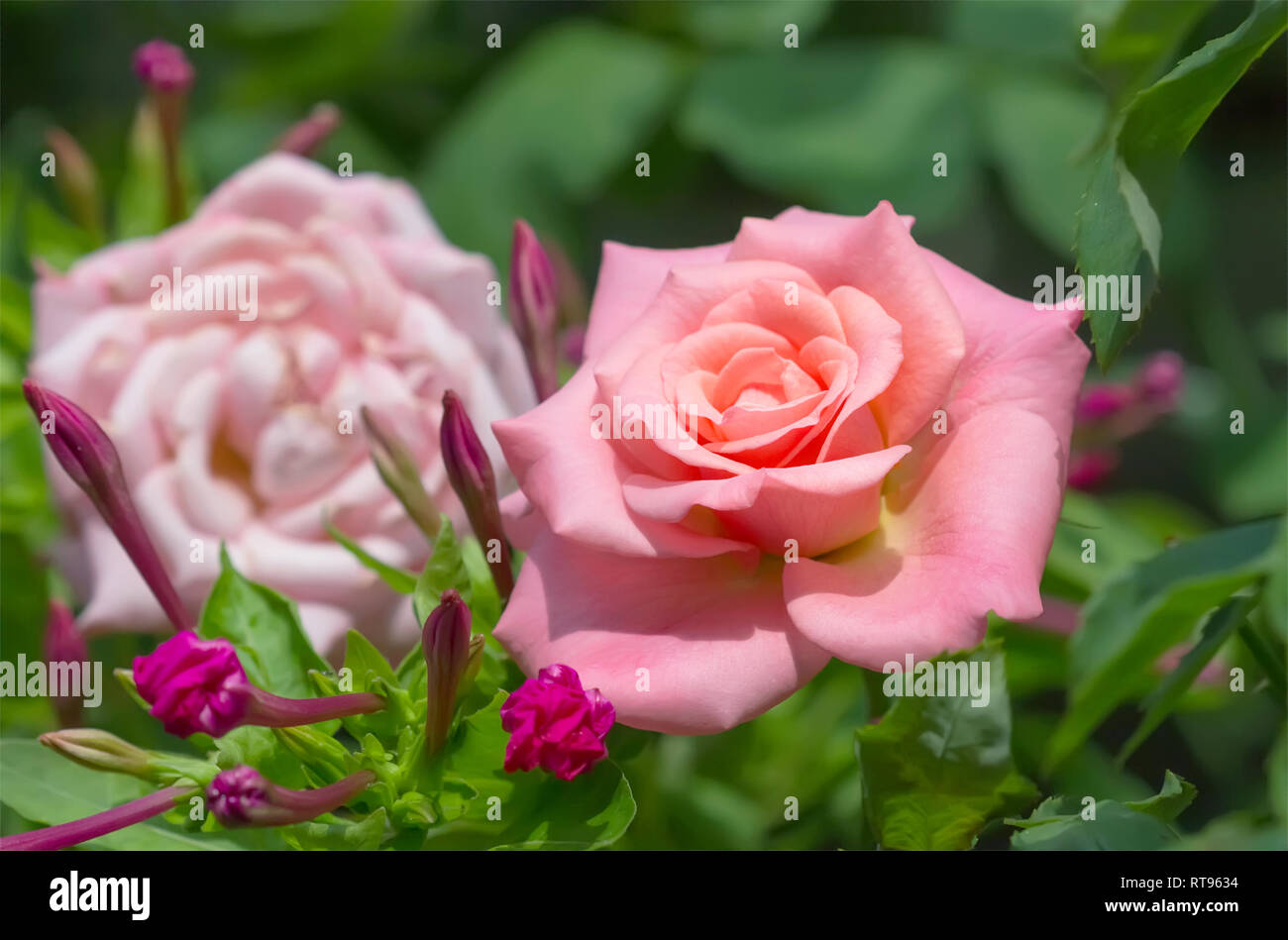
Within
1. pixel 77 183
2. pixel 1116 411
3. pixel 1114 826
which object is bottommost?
pixel 1114 826

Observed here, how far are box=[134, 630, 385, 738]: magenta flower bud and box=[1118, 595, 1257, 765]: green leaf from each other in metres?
0.22

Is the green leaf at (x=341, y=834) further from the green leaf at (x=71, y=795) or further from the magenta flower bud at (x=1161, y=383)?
the magenta flower bud at (x=1161, y=383)

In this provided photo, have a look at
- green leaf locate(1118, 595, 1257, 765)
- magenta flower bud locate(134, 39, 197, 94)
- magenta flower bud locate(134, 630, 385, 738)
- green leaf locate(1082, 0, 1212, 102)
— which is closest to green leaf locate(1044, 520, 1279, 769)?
green leaf locate(1118, 595, 1257, 765)

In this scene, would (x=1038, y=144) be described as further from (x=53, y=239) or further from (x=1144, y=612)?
(x=53, y=239)

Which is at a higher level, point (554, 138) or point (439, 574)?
point (554, 138)

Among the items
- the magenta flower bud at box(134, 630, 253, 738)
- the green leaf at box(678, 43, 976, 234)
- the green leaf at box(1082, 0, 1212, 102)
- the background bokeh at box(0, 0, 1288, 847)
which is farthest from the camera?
the green leaf at box(678, 43, 976, 234)

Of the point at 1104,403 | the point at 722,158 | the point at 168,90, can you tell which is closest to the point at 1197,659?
the point at 1104,403

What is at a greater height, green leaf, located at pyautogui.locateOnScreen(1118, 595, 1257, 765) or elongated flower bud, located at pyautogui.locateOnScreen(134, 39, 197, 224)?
elongated flower bud, located at pyautogui.locateOnScreen(134, 39, 197, 224)

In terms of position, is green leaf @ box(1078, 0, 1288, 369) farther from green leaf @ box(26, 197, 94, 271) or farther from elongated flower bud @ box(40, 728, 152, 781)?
green leaf @ box(26, 197, 94, 271)

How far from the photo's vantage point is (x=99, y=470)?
32cm

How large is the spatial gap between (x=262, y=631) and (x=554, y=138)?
478 mm

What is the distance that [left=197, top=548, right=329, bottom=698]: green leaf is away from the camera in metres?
0.32

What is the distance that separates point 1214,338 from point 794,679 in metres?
0.70
